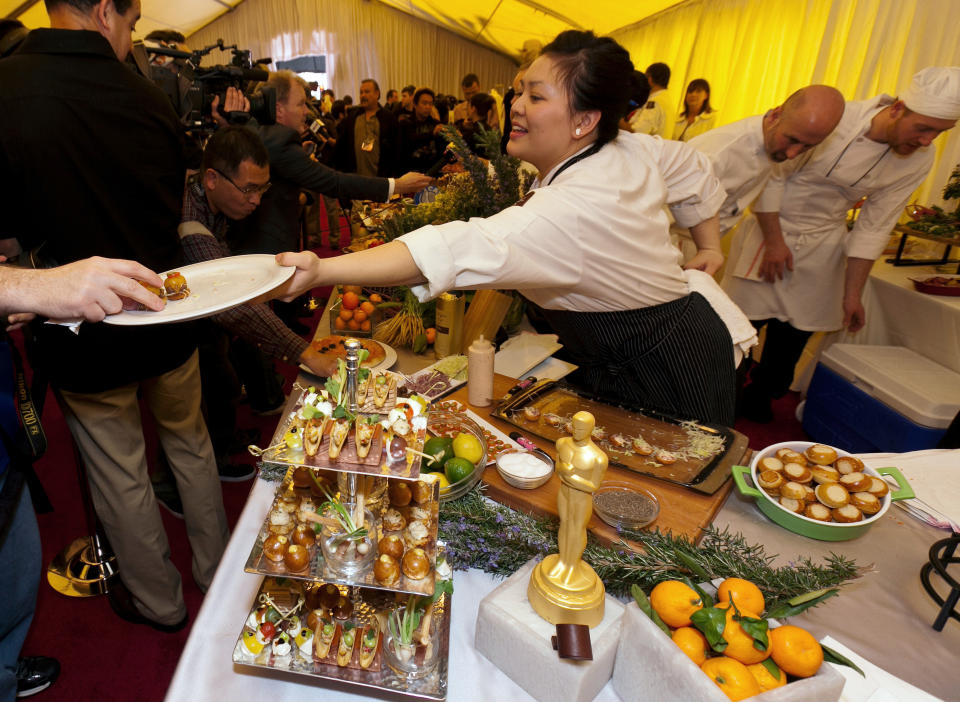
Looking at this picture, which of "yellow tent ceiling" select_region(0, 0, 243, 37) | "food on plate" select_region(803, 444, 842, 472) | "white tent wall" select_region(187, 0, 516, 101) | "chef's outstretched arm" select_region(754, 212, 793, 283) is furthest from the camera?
"white tent wall" select_region(187, 0, 516, 101)

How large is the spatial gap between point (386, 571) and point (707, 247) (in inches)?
60.7

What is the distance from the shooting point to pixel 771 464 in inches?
46.7

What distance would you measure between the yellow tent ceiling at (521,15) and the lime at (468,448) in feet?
22.0

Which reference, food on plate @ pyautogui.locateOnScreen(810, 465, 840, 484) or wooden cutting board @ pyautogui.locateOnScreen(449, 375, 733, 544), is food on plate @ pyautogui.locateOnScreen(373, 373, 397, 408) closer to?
wooden cutting board @ pyautogui.locateOnScreen(449, 375, 733, 544)

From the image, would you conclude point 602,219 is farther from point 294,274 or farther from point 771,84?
point 771,84

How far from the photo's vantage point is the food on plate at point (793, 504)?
1.10 metres

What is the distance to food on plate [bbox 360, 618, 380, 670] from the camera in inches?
31.3

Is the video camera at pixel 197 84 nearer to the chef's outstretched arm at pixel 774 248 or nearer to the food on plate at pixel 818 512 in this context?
the food on plate at pixel 818 512

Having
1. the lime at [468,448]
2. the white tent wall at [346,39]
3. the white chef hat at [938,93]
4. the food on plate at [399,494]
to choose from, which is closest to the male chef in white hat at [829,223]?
the white chef hat at [938,93]

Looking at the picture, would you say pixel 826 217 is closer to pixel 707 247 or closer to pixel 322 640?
pixel 707 247

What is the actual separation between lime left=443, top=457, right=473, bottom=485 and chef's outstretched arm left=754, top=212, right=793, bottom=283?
8.15ft

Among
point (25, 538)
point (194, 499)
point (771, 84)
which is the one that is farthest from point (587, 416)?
point (771, 84)

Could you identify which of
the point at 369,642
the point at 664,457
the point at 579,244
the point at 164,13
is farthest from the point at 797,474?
the point at 164,13

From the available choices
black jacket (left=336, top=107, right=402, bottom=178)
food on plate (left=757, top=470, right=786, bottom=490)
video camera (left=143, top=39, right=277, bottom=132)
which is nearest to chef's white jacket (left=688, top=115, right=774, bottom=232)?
food on plate (left=757, top=470, right=786, bottom=490)
